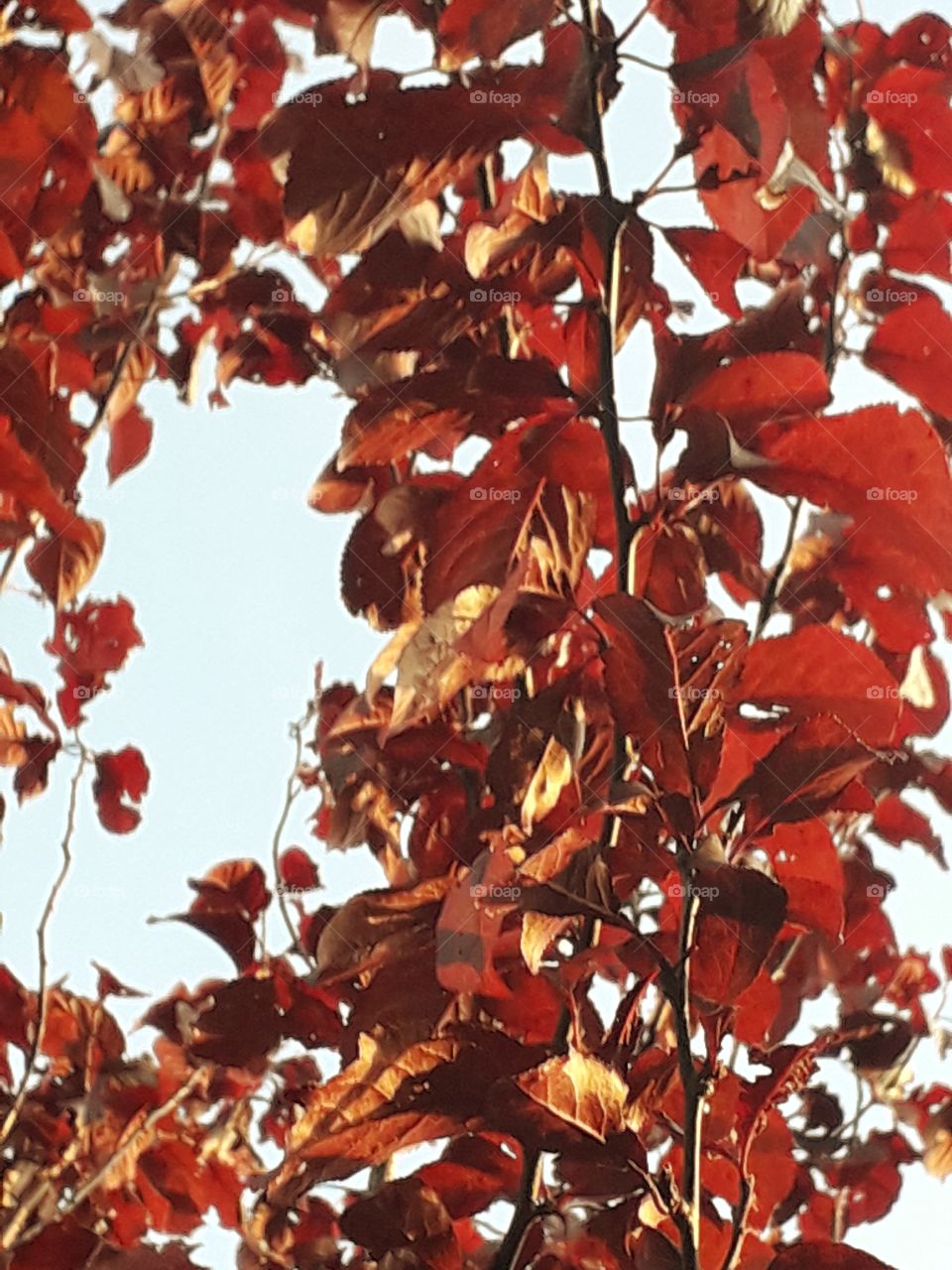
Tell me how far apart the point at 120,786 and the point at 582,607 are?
101cm

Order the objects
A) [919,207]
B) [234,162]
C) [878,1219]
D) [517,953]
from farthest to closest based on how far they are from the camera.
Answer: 1. [234,162]
2. [878,1219]
3. [919,207]
4. [517,953]

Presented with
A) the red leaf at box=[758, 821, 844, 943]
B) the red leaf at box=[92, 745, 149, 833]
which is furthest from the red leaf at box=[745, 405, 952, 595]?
the red leaf at box=[92, 745, 149, 833]

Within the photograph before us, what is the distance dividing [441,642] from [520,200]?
0.87 feet

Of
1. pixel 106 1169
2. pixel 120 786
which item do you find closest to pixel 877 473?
pixel 106 1169

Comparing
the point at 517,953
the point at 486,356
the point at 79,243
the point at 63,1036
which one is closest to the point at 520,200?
the point at 486,356

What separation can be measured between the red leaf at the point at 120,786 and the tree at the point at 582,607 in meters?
0.53

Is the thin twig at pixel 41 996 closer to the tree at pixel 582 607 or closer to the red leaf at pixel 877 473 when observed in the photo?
the tree at pixel 582 607

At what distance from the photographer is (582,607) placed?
2.02 ft

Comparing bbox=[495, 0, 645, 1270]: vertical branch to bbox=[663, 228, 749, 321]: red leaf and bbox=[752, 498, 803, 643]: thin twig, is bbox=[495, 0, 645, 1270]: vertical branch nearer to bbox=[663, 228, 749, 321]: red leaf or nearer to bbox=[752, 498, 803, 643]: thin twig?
bbox=[663, 228, 749, 321]: red leaf

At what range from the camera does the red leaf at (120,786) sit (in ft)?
4.85

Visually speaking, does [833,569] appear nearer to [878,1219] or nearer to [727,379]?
[727,379]

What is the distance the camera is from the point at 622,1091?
1.78ft

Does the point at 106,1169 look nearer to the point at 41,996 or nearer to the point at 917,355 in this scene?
the point at 41,996

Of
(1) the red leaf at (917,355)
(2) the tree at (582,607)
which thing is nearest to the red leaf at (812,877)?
(2) the tree at (582,607)
